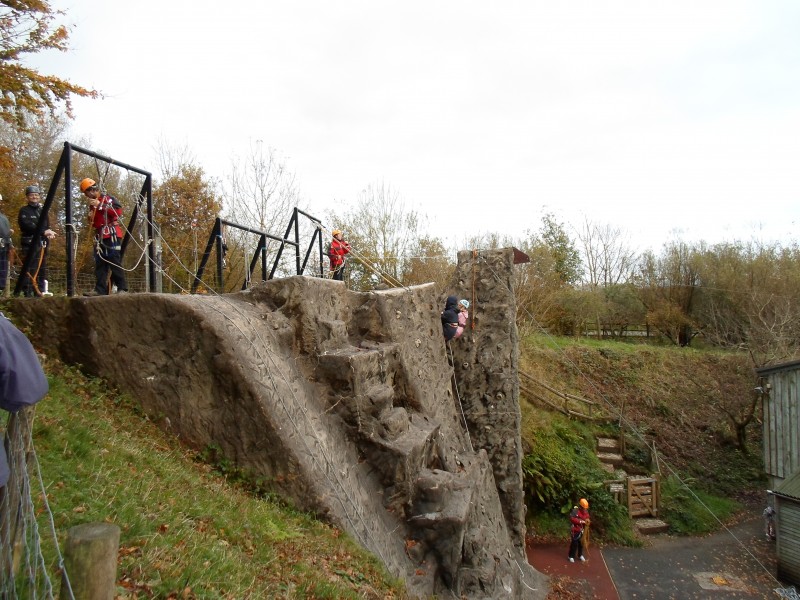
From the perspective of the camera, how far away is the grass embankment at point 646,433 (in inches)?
606

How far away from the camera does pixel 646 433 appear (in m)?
19.9

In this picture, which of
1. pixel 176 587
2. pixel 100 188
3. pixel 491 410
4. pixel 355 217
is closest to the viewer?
pixel 176 587

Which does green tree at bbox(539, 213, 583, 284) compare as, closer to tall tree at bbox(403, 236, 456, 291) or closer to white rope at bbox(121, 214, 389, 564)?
tall tree at bbox(403, 236, 456, 291)

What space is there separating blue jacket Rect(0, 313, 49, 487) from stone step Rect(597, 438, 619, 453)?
18.7 metres

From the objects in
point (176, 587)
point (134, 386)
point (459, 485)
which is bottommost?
point (459, 485)

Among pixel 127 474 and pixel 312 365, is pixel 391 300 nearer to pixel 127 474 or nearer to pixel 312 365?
pixel 312 365

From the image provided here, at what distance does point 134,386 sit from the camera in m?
6.11

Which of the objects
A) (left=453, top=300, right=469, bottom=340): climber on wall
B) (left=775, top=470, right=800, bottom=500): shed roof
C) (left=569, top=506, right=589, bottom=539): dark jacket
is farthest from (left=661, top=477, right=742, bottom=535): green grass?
(left=453, top=300, right=469, bottom=340): climber on wall

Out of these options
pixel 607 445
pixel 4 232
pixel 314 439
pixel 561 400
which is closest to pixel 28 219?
pixel 4 232

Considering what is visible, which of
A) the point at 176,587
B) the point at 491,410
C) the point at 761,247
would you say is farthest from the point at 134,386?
the point at 761,247

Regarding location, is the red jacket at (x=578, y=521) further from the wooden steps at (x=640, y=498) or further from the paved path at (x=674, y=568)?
the wooden steps at (x=640, y=498)

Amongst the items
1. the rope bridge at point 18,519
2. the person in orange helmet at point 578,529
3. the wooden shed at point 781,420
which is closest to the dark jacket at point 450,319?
the person in orange helmet at point 578,529

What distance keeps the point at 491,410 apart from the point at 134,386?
7699mm

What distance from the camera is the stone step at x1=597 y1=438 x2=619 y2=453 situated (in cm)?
1814
